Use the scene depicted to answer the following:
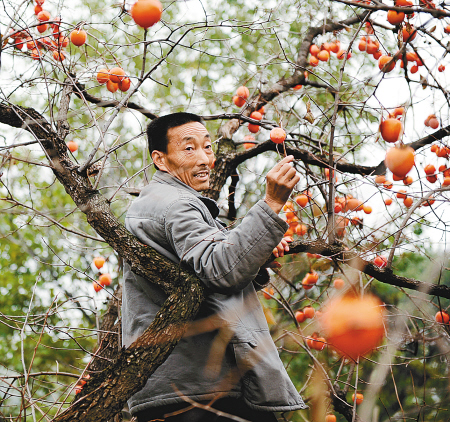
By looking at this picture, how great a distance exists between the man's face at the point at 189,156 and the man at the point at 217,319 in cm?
29

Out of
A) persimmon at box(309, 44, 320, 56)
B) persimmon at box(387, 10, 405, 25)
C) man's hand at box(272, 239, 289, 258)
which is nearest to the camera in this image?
man's hand at box(272, 239, 289, 258)

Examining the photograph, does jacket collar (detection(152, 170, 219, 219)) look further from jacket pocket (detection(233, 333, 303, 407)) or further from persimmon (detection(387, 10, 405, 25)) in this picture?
persimmon (detection(387, 10, 405, 25))

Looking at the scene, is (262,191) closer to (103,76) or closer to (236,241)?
(103,76)

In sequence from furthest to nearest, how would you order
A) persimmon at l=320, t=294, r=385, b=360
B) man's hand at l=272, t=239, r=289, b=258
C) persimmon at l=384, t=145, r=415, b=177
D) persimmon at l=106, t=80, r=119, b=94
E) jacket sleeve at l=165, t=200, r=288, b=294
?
persimmon at l=106, t=80, r=119, b=94, man's hand at l=272, t=239, r=289, b=258, persimmon at l=384, t=145, r=415, b=177, jacket sleeve at l=165, t=200, r=288, b=294, persimmon at l=320, t=294, r=385, b=360

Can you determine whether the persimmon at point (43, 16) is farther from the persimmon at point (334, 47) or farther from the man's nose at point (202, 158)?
the persimmon at point (334, 47)

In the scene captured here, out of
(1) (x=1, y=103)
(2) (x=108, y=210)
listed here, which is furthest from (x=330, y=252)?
(1) (x=1, y=103)

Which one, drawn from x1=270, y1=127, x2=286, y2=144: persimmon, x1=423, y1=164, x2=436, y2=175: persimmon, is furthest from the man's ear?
x1=423, y1=164, x2=436, y2=175: persimmon

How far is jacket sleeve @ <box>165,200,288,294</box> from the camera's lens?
124 centimetres

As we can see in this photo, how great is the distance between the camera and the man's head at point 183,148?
5.90 feet

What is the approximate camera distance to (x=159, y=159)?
186cm

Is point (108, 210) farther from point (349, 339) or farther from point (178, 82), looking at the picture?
point (178, 82)

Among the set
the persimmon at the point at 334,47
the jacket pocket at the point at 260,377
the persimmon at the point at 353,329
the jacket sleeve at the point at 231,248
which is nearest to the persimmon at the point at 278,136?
the jacket sleeve at the point at 231,248

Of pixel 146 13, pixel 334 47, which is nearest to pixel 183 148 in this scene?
pixel 146 13

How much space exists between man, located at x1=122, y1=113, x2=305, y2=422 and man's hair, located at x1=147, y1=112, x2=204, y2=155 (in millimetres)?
439
